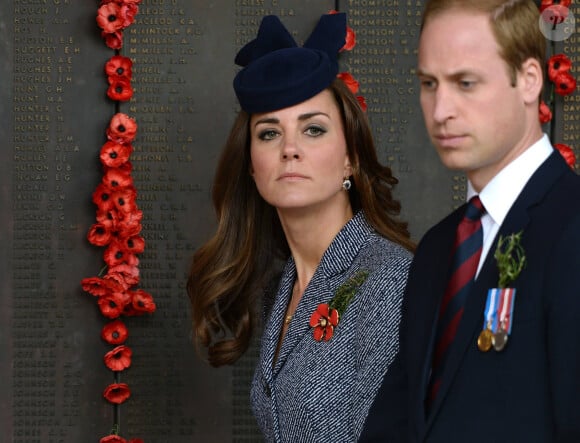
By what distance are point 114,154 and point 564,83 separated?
162 centimetres

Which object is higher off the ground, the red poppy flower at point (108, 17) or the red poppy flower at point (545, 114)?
the red poppy flower at point (108, 17)

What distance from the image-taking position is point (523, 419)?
125cm

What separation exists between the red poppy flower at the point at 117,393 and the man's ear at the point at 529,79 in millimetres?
2535

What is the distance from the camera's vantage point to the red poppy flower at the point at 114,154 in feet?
11.6


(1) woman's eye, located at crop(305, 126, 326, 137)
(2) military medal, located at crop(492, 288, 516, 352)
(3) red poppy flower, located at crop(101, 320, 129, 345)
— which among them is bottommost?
(3) red poppy flower, located at crop(101, 320, 129, 345)

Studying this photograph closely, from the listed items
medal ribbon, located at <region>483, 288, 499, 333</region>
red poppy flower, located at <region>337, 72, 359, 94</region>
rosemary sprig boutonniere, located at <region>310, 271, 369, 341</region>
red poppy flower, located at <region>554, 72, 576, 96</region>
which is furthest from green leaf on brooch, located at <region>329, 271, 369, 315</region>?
red poppy flower, located at <region>554, 72, 576, 96</region>

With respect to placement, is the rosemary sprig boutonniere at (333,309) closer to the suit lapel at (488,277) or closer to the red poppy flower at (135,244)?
the suit lapel at (488,277)

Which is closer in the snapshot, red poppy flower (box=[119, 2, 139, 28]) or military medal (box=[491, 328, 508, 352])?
military medal (box=[491, 328, 508, 352])

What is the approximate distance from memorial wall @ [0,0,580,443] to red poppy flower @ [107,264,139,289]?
7cm

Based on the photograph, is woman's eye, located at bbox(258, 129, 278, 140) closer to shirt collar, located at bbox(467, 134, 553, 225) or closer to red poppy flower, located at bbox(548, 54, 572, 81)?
shirt collar, located at bbox(467, 134, 553, 225)

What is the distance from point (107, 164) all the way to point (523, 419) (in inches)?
98.9

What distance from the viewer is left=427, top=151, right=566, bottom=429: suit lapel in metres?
1.31

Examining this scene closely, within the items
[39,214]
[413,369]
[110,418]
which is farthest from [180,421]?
[413,369]

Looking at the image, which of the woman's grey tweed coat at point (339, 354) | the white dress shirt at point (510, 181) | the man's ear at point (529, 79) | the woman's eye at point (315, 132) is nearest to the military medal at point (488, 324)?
the white dress shirt at point (510, 181)
